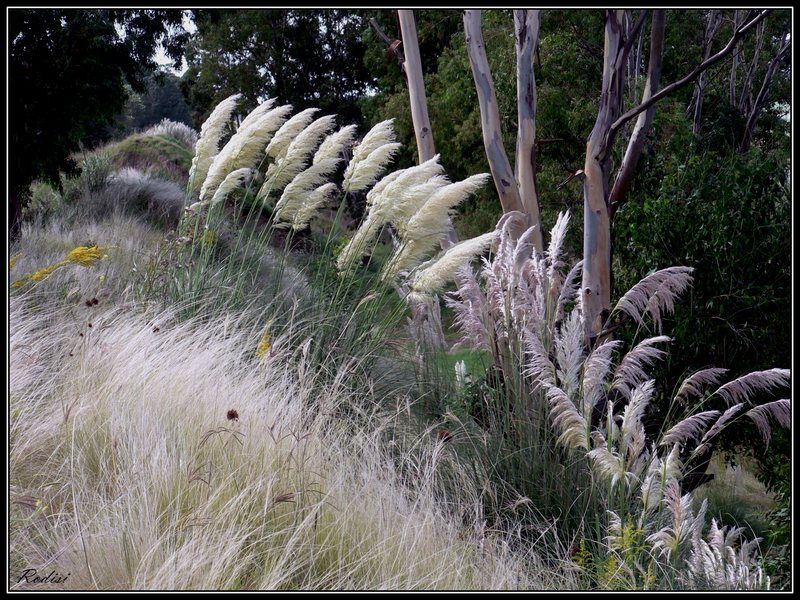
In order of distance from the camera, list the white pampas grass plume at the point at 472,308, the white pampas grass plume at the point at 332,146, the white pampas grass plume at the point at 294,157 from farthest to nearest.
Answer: the white pampas grass plume at the point at 294,157 → the white pampas grass plume at the point at 332,146 → the white pampas grass plume at the point at 472,308

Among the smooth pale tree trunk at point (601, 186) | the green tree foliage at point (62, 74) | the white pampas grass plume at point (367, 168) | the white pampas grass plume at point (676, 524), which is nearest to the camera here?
the white pampas grass plume at point (676, 524)

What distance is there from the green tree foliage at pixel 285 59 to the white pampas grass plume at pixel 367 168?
13.6 metres

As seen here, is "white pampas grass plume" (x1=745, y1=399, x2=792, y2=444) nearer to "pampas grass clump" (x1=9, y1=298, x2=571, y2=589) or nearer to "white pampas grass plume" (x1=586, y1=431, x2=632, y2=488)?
"white pampas grass plume" (x1=586, y1=431, x2=632, y2=488)

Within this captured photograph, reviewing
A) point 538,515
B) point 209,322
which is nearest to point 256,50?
point 209,322

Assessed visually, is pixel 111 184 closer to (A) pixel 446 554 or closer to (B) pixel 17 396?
(B) pixel 17 396

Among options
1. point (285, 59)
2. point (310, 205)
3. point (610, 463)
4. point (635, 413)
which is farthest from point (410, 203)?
point (285, 59)

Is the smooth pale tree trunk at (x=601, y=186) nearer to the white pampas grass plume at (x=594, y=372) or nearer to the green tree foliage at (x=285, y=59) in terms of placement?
the white pampas grass plume at (x=594, y=372)

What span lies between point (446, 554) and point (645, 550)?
843 mm

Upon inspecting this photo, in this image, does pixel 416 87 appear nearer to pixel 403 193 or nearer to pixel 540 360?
pixel 403 193

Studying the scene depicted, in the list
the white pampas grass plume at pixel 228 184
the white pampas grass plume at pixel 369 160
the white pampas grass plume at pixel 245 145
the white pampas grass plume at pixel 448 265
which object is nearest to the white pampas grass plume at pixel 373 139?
the white pampas grass plume at pixel 369 160

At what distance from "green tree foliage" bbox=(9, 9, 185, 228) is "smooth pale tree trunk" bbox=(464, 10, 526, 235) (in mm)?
3647

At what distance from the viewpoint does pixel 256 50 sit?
60.1 ft

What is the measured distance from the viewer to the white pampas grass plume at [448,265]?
3793 mm

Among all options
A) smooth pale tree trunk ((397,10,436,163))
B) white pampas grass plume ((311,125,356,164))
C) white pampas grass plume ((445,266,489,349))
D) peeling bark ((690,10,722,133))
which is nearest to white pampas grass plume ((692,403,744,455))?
white pampas grass plume ((445,266,489,349))
